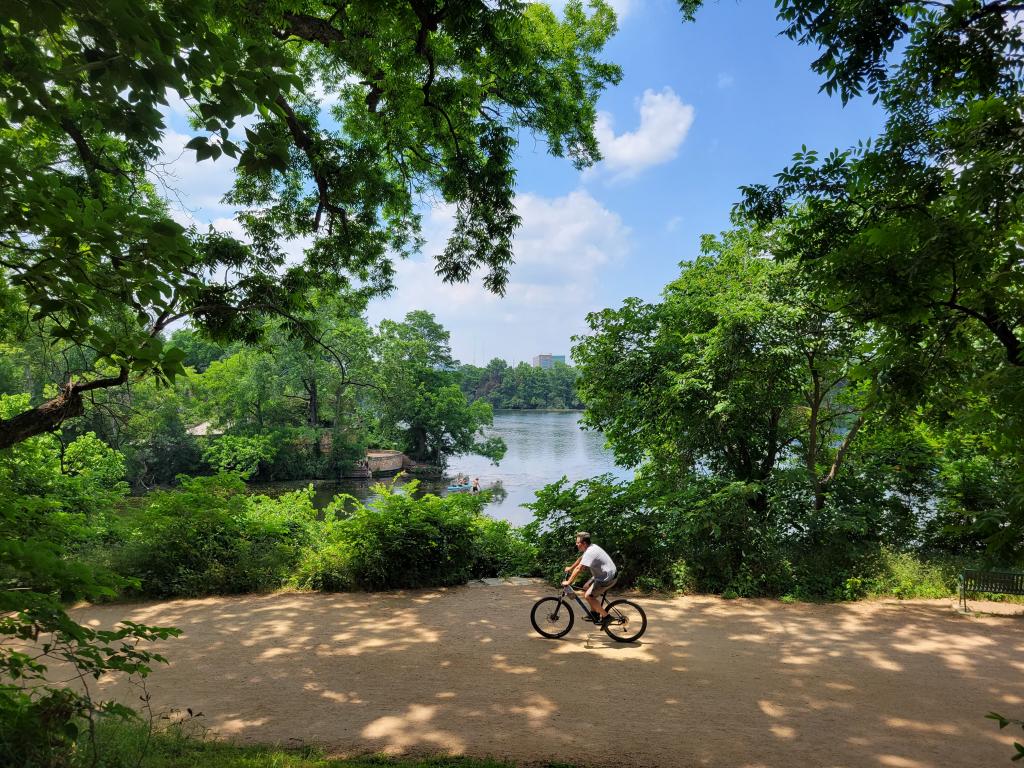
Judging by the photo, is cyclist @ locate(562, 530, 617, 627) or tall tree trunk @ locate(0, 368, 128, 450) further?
cyclist @ locate(562, 530, 617, 627)

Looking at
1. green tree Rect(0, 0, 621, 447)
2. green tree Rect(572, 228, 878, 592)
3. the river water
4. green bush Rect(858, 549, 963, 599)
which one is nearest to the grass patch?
green tree Rect(0, 0, 621, 447)

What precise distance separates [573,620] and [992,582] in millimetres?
6014

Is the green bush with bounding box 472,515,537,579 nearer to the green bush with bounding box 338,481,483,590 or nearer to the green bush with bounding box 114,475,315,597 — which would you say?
the green bush with bounding box 338,481,483,590

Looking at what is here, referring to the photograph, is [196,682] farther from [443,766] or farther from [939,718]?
[939,718]

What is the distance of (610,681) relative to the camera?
6.14 metres

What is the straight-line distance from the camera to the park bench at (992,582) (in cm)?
823

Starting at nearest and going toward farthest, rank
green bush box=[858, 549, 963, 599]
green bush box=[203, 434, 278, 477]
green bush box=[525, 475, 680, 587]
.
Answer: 1. green bush box=[858, 549, 963, 599]
2. green bush box=[525, 475, 680, 587]
3. green bush box=[203, 434, 278, 477]

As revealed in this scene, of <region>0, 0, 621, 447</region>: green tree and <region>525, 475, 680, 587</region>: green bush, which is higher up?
<region>0, 0, 621, 447</region>: green tree

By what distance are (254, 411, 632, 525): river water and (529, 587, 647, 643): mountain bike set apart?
1247 centimetres

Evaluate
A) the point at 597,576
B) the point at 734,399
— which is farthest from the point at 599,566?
the point at 734,399

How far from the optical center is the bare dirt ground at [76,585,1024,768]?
15.8 ft

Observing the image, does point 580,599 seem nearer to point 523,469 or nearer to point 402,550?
point 402,550

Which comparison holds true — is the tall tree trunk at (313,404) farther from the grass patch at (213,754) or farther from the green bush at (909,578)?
the grass patch at (213,754)

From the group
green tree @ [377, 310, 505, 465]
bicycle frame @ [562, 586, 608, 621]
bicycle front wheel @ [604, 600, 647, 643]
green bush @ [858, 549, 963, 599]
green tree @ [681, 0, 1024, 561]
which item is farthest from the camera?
green tree @ [377, 310, 505, 465]
